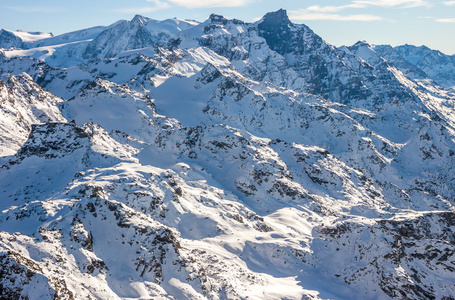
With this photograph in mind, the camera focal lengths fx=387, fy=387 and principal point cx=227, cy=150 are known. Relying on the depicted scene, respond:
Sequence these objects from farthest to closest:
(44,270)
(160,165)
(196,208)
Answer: (160,165) → (196,208) → (44,270)

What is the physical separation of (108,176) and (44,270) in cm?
3455

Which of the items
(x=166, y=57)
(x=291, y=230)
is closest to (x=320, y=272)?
(x=291, y=230)

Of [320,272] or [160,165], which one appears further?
[160,165]

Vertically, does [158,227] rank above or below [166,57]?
below

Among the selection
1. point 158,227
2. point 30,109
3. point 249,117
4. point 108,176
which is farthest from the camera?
point 249,117

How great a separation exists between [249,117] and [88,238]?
386ft

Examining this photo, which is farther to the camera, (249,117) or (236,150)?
(249,117)

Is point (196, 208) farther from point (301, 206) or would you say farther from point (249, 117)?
point (249, 117)

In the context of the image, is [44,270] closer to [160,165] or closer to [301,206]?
[160,165]

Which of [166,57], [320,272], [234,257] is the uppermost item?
[166,57]

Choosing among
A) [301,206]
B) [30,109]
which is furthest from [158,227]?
[30,109]

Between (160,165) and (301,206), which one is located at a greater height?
(160,165)

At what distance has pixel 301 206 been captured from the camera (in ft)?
309

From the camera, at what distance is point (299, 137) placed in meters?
166
